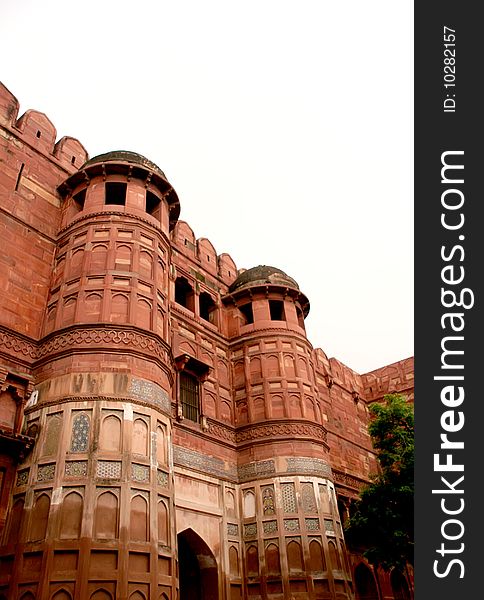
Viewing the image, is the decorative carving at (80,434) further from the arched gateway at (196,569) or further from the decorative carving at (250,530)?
the decorative carving at (250,530)

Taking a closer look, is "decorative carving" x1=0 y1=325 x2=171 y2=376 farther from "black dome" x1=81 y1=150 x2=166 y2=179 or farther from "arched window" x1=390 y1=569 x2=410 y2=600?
"arched window" x1=390 y1=569 x2=410 y2=600

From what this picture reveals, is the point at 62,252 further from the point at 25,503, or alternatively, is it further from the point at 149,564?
the point at 149,564

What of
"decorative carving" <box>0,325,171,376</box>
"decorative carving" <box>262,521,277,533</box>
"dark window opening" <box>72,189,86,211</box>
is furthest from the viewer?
"dark window opening" <box>72,189,86,211</box>

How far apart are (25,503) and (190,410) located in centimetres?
698

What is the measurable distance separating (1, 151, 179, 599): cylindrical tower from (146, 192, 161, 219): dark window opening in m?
0.64

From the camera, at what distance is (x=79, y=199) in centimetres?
1680

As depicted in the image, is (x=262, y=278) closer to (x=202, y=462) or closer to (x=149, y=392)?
(x=202, y=462)

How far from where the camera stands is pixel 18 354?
42.0ft

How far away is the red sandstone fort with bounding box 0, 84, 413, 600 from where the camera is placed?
1052cm

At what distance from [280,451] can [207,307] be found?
663cm

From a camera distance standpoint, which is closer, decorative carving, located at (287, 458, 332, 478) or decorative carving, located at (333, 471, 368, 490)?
decorative carving, located at (287, 458, 332, 478)

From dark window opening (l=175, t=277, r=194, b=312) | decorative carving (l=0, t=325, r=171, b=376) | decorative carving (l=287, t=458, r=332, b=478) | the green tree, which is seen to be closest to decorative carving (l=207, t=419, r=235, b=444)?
decorative carving (l=287, t=458, r=332, b=478)

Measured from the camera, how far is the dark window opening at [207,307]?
68.1ft

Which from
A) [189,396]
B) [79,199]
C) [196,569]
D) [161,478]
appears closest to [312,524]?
[196,569]
